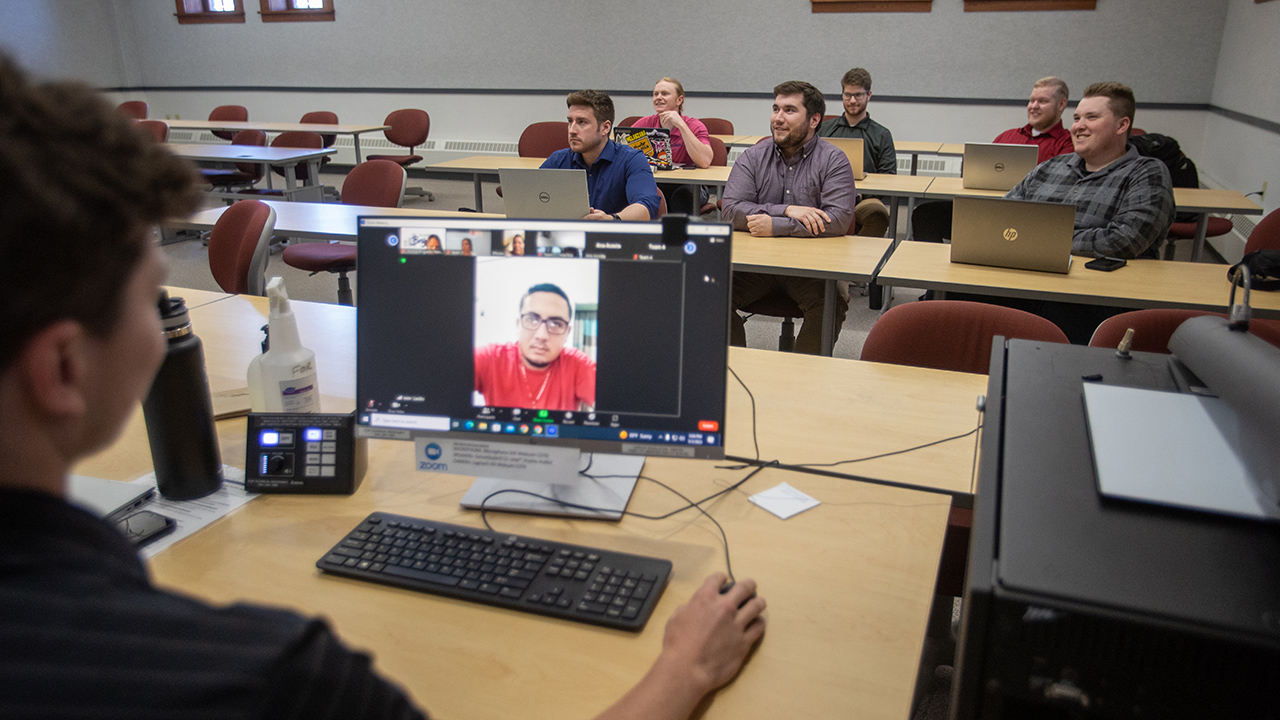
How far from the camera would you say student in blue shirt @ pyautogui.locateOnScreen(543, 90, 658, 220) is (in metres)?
3.65

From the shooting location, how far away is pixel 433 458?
1157 millimetres

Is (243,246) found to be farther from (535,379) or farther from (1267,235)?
(1267,235)

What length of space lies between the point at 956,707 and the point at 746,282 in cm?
268

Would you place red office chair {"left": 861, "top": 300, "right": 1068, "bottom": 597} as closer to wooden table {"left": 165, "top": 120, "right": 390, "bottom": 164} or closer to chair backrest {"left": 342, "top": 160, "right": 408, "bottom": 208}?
chair backrest {"left": 342, "top": 160, "right": 408, "bottom": 208}

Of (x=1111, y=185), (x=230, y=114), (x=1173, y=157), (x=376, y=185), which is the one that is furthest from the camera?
(x=230, y=114)

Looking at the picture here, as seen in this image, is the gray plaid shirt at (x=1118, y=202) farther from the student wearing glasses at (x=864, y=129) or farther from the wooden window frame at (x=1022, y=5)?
the wooden window frame at (x=1022, y=5)

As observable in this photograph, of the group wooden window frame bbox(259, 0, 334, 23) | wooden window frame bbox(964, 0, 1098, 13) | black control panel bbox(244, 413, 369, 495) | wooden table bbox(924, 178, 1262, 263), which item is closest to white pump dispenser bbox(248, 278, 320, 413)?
black control panel bbox(244, 413, 369, 495)

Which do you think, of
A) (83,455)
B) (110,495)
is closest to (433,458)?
(110,495)

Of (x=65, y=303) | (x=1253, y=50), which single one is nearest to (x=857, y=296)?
(x=1253, y=50)

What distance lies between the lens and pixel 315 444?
1.23 metres

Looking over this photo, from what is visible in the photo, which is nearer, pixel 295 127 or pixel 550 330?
pixel 550 330

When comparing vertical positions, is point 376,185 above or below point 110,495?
above

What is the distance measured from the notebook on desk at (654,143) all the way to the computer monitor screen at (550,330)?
3.84 m

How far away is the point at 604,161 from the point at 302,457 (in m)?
2.84
